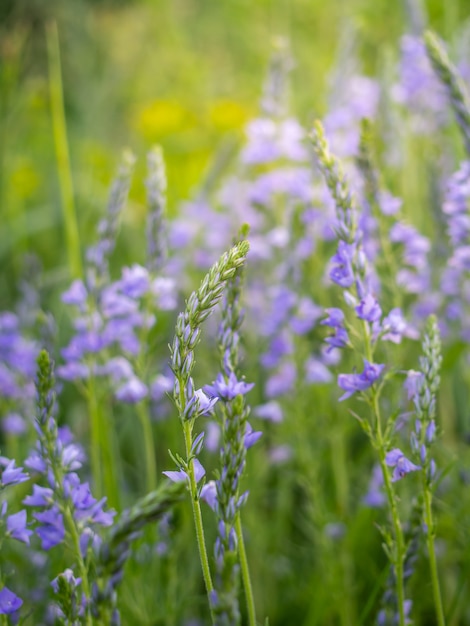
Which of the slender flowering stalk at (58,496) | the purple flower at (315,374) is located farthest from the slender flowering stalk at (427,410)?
the purple flower at (315,374)

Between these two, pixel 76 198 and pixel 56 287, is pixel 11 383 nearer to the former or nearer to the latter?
pixel 56 287

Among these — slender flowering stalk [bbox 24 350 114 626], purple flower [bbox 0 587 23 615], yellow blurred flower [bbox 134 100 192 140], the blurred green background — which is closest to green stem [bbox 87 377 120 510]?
slender flowering stalk [bbox 24 350 114 626]

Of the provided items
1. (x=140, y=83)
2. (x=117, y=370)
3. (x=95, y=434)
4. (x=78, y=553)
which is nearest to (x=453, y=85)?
(x=117, y=370)

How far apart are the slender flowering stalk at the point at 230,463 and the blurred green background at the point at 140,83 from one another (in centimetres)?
112

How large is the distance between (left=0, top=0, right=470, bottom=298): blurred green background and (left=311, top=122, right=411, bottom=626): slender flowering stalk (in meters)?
0.94

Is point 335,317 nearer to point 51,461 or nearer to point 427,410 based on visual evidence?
point 427,410

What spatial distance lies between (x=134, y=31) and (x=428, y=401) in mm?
10005

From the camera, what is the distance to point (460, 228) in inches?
72.0

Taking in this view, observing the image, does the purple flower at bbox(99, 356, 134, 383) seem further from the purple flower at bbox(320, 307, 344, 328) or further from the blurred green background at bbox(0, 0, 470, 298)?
the blurred green background at bbox(0, 0, 470, 298)

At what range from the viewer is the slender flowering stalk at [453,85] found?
1.73 meters

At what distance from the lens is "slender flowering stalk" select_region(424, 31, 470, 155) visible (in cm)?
173

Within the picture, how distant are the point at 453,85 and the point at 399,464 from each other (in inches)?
39.3

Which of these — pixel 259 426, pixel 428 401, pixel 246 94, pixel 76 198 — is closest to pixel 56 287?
pixel 76 198

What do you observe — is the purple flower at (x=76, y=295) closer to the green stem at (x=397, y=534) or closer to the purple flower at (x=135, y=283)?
the purple flower at (x=135, y=283)
